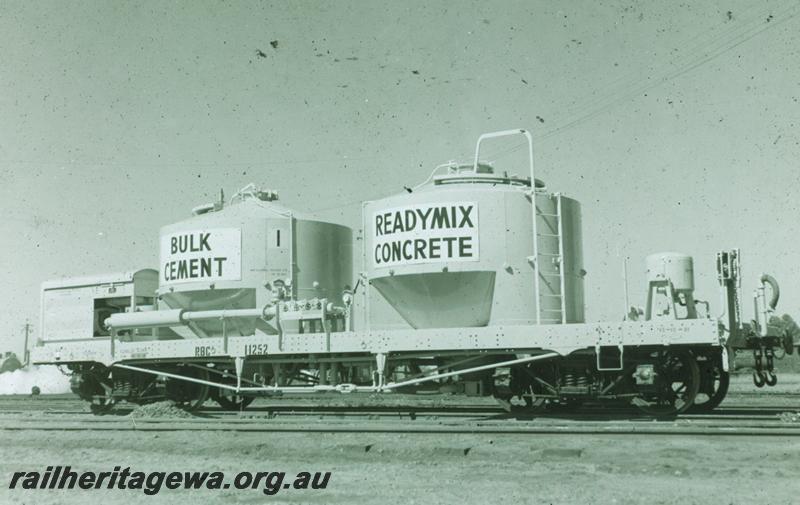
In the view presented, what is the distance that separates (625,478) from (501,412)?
696 centimetres

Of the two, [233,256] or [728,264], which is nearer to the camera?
[728,264]

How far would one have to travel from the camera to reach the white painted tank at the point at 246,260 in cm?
1540

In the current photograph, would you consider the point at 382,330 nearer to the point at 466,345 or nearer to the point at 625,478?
the point at 466,345

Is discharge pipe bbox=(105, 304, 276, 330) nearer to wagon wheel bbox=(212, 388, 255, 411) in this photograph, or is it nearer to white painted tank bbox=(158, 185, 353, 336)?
white painted tank bbox=(158, 185, 353, 336)

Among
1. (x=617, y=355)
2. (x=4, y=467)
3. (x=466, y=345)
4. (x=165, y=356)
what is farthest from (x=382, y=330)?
(x=4, y=467)

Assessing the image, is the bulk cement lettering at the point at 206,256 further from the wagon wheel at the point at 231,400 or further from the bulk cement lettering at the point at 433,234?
the bulk cement lettering at the point at 433,234

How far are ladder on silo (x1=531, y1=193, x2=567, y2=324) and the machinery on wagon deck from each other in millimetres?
29

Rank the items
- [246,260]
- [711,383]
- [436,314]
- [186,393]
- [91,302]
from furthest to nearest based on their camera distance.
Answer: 1. [91,302]
2. [186,393]
3. [246,260]
4. [436,314]
5. [711,383]

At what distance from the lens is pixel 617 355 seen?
40.2 feet

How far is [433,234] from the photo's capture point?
1304 centimetres

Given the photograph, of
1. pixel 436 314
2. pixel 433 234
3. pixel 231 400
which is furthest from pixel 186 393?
pixel 433 234

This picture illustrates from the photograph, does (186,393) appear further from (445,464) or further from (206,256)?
(445,464)

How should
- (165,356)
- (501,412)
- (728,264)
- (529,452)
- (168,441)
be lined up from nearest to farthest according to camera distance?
(529,452) < (168,441) < (728,264) < (501,412) < (165,356)

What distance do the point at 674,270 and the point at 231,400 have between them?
32.5 feet
